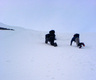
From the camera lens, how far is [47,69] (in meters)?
2.87

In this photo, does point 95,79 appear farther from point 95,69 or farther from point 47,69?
point 47,69

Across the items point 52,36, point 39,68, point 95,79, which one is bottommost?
point 95,79

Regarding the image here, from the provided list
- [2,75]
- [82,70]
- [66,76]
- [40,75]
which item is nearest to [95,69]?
[82,70]

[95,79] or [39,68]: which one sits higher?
[39,68]

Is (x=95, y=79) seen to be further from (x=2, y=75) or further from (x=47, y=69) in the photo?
(x=2, y=75)

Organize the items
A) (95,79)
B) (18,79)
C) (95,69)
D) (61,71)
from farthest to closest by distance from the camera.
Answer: (95,69) < (61,71) < (95,79) < (18,79)

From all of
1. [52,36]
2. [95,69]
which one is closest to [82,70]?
[95,69]

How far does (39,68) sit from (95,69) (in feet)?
6.90

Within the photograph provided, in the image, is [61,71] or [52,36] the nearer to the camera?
[61,71]

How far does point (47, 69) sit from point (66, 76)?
704mm

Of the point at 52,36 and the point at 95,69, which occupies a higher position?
the point at 52,36

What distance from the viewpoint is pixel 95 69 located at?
9.75ft

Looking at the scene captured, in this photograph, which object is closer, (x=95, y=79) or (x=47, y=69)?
(x=95, y=79)

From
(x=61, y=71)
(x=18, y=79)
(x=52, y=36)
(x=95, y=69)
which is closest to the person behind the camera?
(x=18, y=79)
